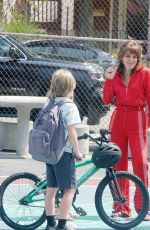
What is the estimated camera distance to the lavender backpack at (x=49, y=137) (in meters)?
6.62

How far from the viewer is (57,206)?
711cm

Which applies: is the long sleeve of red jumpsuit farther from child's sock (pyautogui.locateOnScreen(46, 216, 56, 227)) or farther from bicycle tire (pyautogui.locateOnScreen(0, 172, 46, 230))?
child's sock (pyautogui.locateOnScreen(46, 216, 56, 227))

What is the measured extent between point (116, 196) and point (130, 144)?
0.64 metres

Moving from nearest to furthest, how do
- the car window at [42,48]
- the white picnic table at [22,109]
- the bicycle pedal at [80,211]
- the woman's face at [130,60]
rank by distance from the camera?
the bicycle pedal at [80,211], the woman's face at [130,60], the white picnic table at [22,109], the car window at [42,48]

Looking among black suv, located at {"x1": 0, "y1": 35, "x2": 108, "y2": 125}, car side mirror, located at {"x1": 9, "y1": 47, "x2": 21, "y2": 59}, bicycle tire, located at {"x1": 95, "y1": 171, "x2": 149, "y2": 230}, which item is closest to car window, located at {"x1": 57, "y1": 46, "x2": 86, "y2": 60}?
black suv, located at {"x1": 0, "y1": 35, "x2": 108, "y2": 125}

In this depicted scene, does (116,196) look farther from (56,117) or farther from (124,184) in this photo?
(56,117)

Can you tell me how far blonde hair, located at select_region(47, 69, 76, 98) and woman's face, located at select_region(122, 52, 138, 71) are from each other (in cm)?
99

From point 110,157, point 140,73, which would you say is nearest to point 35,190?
point 110,157

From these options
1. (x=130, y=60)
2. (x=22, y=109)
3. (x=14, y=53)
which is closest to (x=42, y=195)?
(x=130, y=60)

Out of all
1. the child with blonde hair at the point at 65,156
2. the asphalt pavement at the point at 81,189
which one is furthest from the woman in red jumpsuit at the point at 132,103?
the child with blonde hair at the point at 65,156

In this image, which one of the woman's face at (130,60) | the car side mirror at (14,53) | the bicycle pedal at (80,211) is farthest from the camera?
the car side mirror at (14,53)

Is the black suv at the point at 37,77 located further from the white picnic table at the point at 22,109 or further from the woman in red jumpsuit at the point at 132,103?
the woman in red jumpsuit at the point at 132,103

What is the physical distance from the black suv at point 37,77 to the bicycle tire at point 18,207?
5960 millimetres

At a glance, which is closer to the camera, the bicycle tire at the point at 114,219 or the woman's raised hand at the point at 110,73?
the bicycle tire at the point at 114,219
